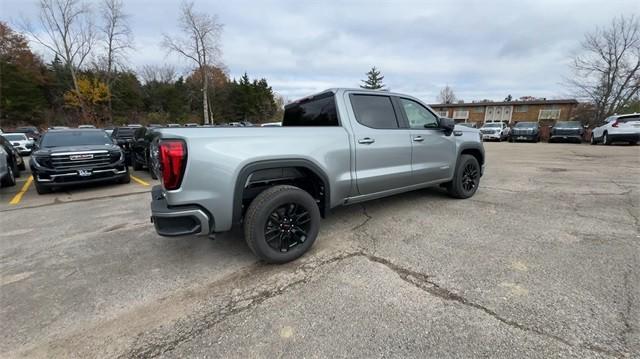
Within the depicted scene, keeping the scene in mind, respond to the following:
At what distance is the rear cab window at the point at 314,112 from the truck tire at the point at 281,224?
1.12 meters

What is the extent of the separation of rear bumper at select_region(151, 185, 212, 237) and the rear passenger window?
207 centimetres

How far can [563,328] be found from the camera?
1.91 metres

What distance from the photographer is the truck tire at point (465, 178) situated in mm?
4832

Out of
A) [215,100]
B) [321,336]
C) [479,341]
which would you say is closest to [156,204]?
[321,336]

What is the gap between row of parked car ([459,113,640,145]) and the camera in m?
14.5

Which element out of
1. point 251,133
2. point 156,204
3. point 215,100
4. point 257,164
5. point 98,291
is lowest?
point 98,291

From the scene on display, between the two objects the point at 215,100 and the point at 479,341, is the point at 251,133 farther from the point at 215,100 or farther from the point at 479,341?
the point at 215,100

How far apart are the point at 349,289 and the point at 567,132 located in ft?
76.1

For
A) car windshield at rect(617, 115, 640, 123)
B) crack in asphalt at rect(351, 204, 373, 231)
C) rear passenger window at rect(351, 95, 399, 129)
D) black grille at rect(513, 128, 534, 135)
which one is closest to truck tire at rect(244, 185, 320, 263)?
crack in asphalt at rect(351, 204, 373, 231)

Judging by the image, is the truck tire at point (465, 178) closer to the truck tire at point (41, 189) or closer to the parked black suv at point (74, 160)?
the parked black suv at point (74, 160)

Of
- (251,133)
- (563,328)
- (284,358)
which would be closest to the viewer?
(284,358)

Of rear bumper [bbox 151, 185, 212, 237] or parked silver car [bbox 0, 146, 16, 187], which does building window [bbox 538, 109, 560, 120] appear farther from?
parked silver car [bbox 0, 146, 16, 187]

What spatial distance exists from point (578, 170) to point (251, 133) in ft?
30.3

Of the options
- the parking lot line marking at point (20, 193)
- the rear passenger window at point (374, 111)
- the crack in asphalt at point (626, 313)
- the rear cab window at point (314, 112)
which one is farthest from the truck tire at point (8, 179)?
the crack in asphalt at point (626, 313)
